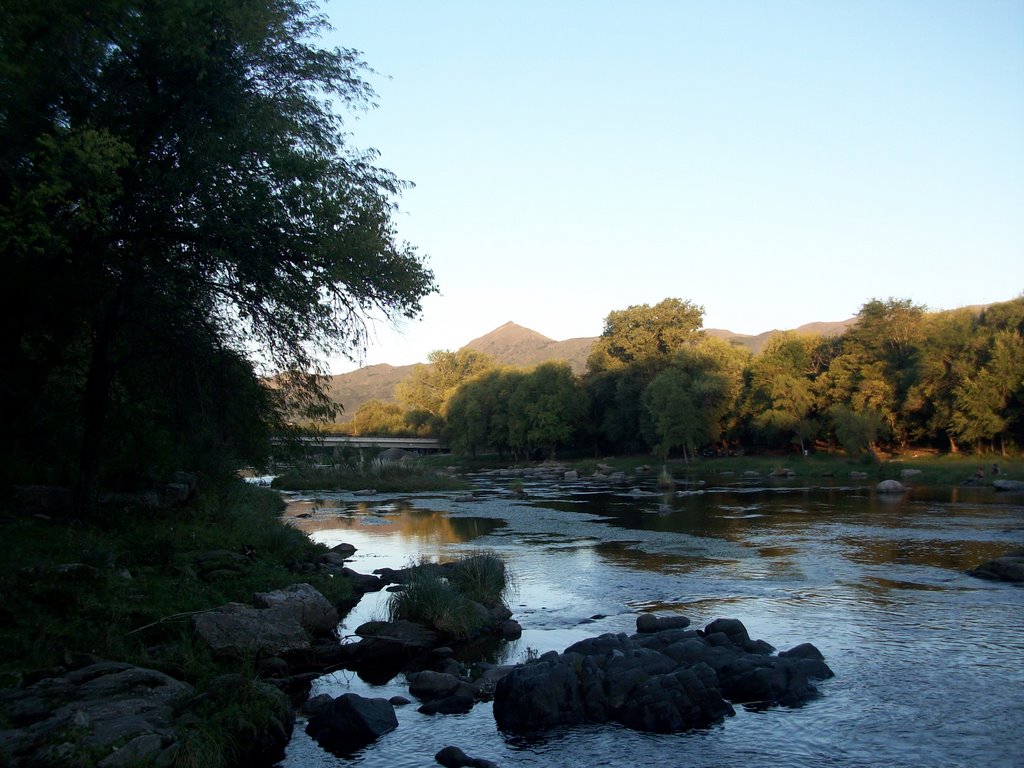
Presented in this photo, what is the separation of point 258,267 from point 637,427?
84.3 meters

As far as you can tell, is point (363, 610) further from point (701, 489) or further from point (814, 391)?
point (814, 391)

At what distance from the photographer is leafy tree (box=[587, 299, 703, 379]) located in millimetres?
107938

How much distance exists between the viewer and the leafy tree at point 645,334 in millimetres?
107938

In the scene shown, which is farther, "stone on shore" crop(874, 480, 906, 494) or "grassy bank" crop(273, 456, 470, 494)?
"grassy bank" crop(273, 456, 470, 494)

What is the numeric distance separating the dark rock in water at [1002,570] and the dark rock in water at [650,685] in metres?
10.6

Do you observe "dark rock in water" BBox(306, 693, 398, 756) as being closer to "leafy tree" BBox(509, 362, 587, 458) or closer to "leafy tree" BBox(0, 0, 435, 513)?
"leafy tree" BBox(0, 0, 435, 513)

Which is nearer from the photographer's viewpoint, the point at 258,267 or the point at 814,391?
the point at 258,267

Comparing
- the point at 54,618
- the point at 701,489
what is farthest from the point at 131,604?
the point at 701,489

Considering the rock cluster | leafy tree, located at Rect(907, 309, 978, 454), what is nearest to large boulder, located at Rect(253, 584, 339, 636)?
the rock cluster

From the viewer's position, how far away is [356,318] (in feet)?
59.3

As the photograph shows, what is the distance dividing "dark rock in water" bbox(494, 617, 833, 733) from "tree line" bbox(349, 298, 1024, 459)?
184ft

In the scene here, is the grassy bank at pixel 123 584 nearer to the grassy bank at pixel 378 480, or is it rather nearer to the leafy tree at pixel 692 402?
the grassy bank at pixel 378 480

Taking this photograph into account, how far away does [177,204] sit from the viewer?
1602 centimetres

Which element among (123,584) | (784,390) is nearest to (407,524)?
(123,584)
